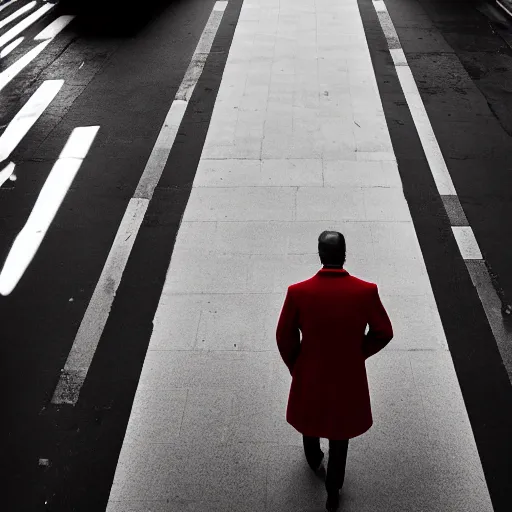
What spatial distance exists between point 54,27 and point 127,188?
6718 mm

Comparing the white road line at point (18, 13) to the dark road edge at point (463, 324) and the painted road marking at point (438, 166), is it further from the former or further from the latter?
the dark road edge at point (463, 324)

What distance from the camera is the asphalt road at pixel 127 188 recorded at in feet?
15.2

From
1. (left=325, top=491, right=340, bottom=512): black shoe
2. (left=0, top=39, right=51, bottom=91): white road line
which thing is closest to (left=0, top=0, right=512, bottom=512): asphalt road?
(left=0, top=39, right=51, bottom=91): white road line

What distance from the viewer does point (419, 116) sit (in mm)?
8883

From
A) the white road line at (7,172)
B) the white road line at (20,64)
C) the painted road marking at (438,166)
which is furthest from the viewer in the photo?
the white road line at (20,64)

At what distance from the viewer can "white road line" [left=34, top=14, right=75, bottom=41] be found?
1201 centimetres

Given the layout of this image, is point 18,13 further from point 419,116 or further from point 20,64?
point 419,116

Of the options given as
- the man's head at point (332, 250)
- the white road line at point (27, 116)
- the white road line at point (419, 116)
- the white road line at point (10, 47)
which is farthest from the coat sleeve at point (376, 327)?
the white road line at point (10, 47)

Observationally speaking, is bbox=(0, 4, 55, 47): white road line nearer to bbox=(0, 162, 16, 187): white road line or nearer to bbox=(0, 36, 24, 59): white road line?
bbox=(0, 36, 24, 59): white road line

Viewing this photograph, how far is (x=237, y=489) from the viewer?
414cm

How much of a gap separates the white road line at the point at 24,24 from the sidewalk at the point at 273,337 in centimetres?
539

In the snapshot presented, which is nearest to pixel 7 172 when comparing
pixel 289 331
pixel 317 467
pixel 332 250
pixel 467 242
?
pixel 467 242

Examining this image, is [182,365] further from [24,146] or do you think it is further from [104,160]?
[24,146]

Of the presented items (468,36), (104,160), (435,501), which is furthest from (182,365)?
(468,36)
